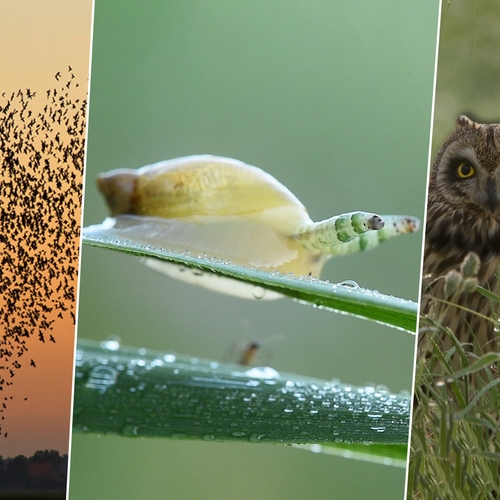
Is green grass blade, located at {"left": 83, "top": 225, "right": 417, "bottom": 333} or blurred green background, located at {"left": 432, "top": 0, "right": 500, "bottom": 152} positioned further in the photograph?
blurred green background, located at {"left": 432, "top": 0, "right": 500, "bottom": 152}

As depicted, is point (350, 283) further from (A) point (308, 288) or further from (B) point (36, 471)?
(B) point (36, 471)

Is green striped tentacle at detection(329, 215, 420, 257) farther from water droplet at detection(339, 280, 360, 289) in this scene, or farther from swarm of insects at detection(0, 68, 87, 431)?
swarm of insects at detection(0, 68, 87, 431)

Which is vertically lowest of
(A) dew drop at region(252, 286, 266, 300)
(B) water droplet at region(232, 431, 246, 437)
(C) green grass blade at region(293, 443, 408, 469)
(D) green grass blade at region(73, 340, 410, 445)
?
(C) green grass blade at region(293, 443, 408, 469)

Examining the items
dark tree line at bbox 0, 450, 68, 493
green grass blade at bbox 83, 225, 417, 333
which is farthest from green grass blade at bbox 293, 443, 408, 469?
dark tree line at bbox 0, 450, 68, 493

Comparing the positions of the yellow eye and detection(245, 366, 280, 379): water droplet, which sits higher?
the yellow eye

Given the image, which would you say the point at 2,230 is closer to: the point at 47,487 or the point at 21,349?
the point at 21,349

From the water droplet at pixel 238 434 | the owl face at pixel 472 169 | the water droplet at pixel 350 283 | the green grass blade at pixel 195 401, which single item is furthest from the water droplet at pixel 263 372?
the owl face at pixel 472 169

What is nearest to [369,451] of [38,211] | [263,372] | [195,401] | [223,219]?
[263,372]
